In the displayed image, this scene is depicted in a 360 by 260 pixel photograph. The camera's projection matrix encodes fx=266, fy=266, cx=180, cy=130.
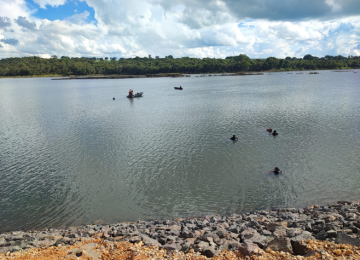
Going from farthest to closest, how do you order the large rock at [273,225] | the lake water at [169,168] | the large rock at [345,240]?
the lake water at [169,168], the large rock at [273,225], the large rock at [345,240]

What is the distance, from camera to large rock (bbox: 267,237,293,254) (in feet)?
29.5

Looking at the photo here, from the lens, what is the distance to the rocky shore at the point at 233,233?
937cm

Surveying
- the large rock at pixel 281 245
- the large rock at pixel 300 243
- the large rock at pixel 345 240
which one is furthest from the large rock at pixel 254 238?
the large rock at pixel 345 240

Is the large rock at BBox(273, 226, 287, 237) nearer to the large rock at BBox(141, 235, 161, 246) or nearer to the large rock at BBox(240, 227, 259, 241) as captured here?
the large rock at BBox(240, 227, 259, 241)

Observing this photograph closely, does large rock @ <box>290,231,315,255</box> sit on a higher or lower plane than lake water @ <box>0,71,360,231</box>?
higher

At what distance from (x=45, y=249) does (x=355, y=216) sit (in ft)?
43.8

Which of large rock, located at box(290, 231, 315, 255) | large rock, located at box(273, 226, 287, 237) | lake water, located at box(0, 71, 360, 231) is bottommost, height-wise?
lake water, located at box(0, 71, 360, 231)

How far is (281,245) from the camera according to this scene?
30.1 ft

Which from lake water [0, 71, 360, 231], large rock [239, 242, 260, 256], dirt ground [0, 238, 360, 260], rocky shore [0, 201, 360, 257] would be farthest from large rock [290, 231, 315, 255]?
lake water [0, 71, 360, 231]

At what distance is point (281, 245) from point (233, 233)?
2381 millimetres

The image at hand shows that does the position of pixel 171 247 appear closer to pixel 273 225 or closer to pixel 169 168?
pixel 273 225

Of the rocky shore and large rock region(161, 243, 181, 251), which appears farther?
large rock region(161, 243, 181, 251)

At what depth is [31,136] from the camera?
32500 mm

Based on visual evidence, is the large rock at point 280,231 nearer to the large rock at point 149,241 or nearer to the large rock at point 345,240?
the large rock at point 345,240
